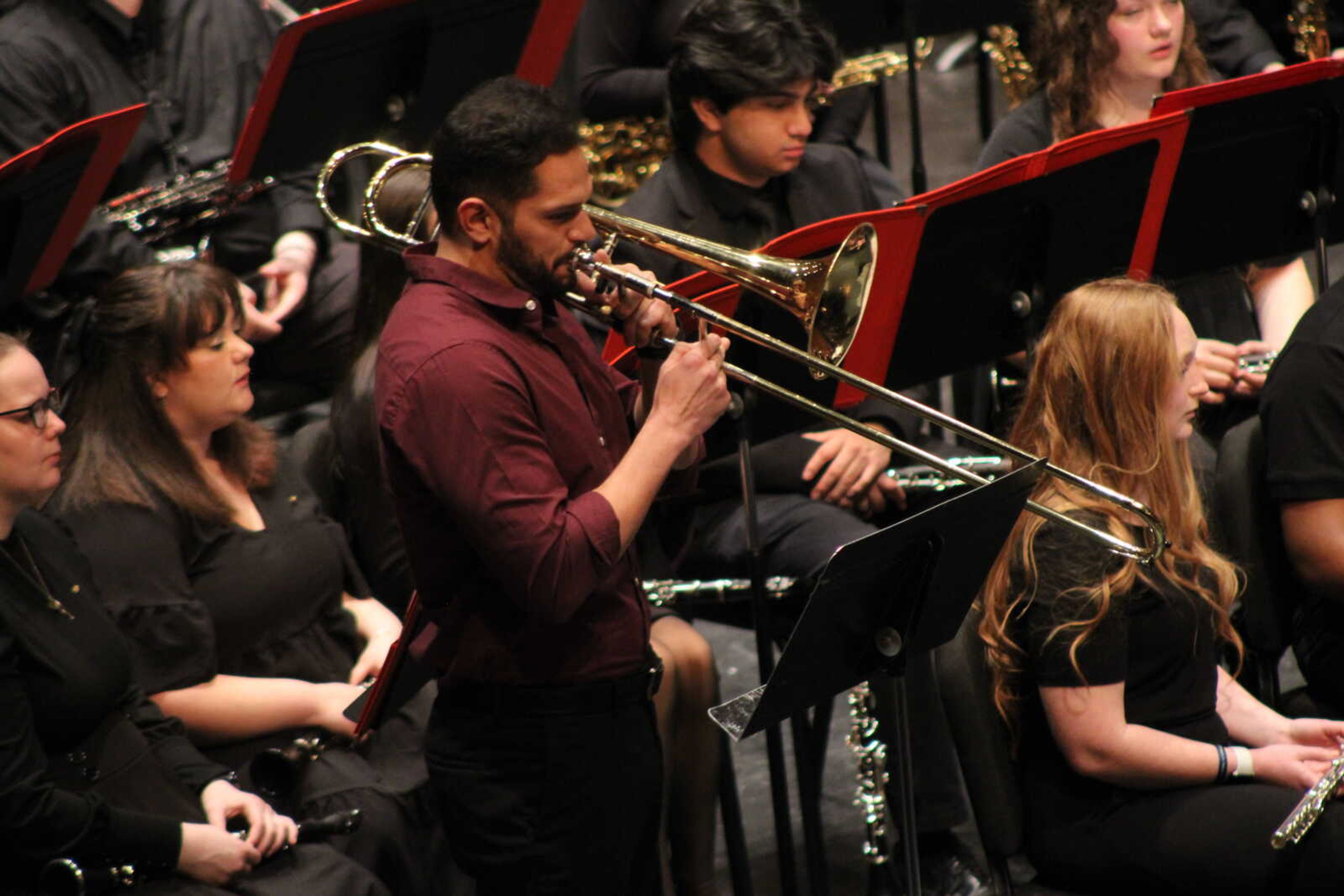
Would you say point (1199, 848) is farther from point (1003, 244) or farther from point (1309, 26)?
point (1309, 26)

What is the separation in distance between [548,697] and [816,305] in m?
0.77

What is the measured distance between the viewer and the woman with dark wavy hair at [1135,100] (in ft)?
12.9

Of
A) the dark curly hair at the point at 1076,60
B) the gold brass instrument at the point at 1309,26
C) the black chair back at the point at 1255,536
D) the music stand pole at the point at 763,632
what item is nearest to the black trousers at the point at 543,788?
the music stand pole at the point at 763,632

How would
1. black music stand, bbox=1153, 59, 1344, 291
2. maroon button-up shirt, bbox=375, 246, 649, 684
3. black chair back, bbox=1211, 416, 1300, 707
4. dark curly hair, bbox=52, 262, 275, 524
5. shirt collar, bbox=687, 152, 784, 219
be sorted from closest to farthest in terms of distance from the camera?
1. maroon button-up shirt, bbox=375, 246, 649, 684
2. dark curly hair, bbox=52, 262, 275, 524
3. black chair back, bbox=1211, 416, 1300, 707
4. black music stand, bbox=1153, 59, 1344, 291
5. shirt collar, bbox=687, 152, 784, 219

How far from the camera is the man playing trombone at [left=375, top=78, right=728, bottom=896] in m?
2.30

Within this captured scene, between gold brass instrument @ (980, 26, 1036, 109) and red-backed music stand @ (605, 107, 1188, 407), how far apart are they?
72.7 inches

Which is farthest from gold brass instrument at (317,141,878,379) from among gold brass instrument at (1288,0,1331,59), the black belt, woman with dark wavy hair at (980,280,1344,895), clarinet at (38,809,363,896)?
gold brass instrument at (1288,0,1331,59)

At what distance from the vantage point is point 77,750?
2.77 m

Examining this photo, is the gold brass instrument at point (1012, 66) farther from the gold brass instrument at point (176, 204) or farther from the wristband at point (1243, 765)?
the wristband at point (1243, 765)

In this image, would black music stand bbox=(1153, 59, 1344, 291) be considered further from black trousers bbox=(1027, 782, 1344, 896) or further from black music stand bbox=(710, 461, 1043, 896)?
black music stand bbox=(710, 461, 1043, 896)

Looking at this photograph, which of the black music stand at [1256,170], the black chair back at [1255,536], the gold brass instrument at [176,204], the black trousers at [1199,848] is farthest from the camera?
the gold brass instrument at [176,204]

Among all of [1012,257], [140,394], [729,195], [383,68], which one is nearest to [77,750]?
[140,394]

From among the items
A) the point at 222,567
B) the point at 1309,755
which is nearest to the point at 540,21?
the point at 222,567

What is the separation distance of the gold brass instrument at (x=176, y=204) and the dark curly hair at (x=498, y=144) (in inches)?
67.8
